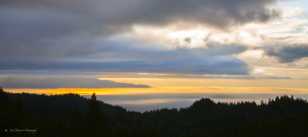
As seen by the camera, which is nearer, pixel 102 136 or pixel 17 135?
pixel 17 135

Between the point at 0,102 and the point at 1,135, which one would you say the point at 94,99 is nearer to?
the point at 0,102

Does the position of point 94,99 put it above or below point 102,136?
above

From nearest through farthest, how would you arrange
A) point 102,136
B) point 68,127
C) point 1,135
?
Result: point 1,135, point 102,136, point 68,127

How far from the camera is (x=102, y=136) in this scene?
17625cm

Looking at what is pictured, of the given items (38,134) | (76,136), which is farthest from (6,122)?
(76,136)

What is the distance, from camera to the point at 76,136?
171 metres

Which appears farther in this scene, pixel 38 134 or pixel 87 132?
pixel 87 132

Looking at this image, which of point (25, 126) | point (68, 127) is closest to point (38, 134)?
point (25, 126)

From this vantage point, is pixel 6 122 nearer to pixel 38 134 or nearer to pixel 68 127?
pixel 38 134

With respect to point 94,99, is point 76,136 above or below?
→ below

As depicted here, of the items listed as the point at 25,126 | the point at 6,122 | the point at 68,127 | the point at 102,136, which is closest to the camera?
the point at 6,122

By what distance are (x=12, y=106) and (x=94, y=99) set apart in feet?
112

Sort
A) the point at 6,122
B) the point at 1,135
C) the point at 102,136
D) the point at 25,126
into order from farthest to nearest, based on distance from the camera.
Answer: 1. the point at 102,136
2. the point at 25,126
3. the point at 6,122
4. the point at 1,135

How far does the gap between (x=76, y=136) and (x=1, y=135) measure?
52863 millimetres
